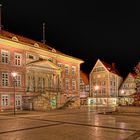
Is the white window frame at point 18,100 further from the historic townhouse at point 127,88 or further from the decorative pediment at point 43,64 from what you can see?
the historic townhouse at point 127,88

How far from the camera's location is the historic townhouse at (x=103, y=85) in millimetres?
76750

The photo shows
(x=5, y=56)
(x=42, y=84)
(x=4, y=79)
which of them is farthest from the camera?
(x=42, y=84)

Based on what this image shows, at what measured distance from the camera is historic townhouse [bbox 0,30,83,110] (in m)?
39.9

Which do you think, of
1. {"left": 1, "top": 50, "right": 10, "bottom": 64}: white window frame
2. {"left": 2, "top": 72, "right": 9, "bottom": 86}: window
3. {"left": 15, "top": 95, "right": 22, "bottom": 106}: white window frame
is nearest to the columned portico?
{"left": 15, "top": 95, "right": 22, "bottom": 106}: white window frame

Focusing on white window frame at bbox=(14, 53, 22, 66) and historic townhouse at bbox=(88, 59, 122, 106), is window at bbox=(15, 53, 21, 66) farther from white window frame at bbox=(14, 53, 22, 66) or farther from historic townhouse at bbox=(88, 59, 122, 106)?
historic townhouse at bbox=(88, 59, 122, 106)

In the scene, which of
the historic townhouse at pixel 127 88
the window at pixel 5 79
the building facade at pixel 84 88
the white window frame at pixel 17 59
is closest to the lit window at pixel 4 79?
Answer: the window at pixel 5 79

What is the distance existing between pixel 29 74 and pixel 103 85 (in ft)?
127

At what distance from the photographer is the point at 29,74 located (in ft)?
144

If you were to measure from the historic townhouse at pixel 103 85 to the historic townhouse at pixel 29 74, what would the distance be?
26.2m

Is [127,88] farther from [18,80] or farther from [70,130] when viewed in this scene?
[70,130]

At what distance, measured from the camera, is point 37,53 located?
46.3 m

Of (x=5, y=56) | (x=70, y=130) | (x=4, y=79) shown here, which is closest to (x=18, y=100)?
(x=4, y=79)

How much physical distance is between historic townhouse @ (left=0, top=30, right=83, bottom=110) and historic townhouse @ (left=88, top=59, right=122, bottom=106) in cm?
2619

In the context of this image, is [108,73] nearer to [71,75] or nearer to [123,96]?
[123,96]
